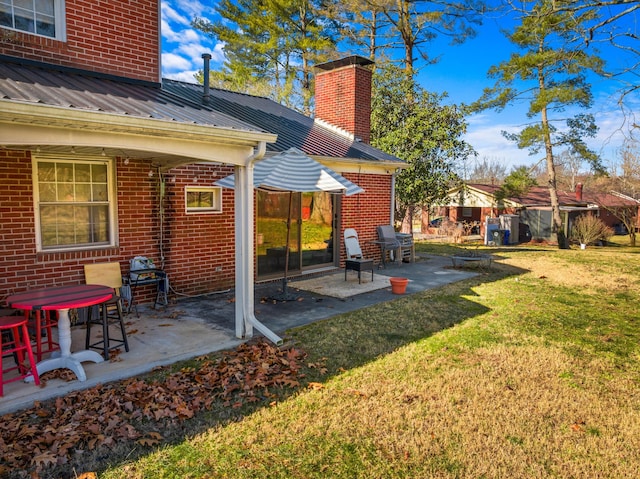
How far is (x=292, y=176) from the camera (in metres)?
6.63

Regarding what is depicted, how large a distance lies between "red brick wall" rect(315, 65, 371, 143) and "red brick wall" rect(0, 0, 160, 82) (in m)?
6.26

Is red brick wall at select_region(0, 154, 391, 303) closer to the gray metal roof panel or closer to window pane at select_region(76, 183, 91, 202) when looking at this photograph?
window pane at select_region(76, 183, 91, 202)

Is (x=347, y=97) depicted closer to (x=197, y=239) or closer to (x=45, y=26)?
(x=197, y=239)

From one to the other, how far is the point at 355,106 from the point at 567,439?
34.7 ft

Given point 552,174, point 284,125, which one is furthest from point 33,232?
point 552,174

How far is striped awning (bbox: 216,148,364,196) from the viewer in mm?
6395

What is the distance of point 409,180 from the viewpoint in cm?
1539

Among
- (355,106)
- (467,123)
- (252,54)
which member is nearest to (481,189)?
(467,123)

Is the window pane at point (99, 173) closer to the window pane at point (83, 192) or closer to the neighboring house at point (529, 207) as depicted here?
the window pane at point (83, 192)

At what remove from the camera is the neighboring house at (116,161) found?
437 centimetres

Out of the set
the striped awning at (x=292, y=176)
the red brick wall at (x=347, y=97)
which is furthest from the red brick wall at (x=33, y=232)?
the red brick wall at (x=347, y=97)

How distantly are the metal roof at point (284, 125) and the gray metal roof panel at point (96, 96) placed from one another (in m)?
2.39

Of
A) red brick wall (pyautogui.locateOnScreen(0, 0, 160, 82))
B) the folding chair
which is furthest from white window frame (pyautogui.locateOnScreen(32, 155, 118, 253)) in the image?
the folding chair

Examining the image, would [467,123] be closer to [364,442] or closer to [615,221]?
[364,442]
